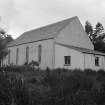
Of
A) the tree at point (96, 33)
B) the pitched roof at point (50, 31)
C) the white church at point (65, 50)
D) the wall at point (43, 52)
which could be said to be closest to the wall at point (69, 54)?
the white church at point (65, 50)

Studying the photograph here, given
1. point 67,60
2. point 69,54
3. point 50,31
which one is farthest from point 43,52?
point 69,54

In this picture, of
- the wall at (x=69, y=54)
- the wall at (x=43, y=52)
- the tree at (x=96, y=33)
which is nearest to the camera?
the wall at (x=69, y=54)

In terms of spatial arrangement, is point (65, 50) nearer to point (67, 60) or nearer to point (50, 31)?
point (67, 60)

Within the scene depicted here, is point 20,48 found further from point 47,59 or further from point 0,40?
point 0,40

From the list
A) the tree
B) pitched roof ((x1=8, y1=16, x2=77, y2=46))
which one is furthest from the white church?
the tree

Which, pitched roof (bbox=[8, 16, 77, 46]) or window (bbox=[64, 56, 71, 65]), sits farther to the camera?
pitched roof (bbox=[8, 16, 77, 46])

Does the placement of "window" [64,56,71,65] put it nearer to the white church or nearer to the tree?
the white church

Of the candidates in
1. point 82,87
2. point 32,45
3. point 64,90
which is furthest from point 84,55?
point 64,90

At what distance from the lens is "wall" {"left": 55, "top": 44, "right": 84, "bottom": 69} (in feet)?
77.9

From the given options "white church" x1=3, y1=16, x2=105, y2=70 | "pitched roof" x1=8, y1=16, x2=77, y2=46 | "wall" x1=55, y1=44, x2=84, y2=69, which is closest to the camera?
"wall" x1=55, y1=44, x2=84, y2=69

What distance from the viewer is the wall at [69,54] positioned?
77.9 ft

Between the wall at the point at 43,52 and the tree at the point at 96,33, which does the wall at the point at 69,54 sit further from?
the tree at the point at 96,33

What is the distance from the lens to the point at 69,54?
2488 centimetres

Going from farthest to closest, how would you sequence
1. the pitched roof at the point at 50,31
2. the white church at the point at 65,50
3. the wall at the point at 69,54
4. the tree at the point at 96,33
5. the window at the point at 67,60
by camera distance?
the tree at the point at 96,33 < the pitched roof at the point at 50,31 < the window at the point at 67,60 < the white church at the point at 65,50 < the wall at the point at 69,54
